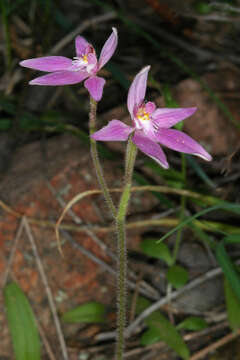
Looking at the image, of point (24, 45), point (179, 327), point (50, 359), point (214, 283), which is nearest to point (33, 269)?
point (50, 359)

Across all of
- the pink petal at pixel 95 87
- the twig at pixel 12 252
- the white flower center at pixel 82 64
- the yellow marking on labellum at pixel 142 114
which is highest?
the white flower center at pixel 82 64

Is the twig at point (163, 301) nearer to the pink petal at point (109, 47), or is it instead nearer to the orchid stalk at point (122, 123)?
the orchid stalk at point (122, 123)

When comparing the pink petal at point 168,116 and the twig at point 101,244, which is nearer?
the pink petal at point 168,116

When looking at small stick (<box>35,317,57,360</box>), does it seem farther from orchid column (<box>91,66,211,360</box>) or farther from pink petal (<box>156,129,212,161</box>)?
pink petal (<box>156,129,212,161</box>)

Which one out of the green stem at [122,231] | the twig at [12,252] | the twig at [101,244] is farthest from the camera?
the twig at [101,244]

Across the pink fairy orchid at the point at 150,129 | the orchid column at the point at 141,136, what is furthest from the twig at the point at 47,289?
the pink fairy orchid at the point at 150,129

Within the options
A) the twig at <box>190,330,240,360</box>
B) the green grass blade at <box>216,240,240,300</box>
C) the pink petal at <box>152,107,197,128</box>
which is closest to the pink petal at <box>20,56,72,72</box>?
the pink petal at <box>152,107,197,128</box>
